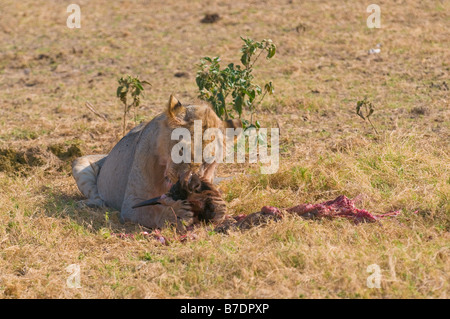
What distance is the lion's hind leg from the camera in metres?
7.45

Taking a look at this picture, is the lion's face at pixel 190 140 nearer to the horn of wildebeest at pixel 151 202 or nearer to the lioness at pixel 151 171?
the lioness at pixel 151 171

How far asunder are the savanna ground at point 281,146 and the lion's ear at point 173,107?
3.91ft

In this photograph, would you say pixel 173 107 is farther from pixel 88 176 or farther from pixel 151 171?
pixel 88 176

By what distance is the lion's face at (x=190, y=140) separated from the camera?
569cm

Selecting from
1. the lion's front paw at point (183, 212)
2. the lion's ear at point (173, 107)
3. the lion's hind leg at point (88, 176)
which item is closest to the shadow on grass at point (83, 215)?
the lion's hind leg at point (88, 176)

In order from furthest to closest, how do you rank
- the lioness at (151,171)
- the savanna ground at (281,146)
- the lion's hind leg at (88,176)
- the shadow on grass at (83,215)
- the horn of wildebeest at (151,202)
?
the lion's hind leg at (88,176) < the shadow on grass at (83,215) < the horn of wildebeest at (151,202) < the lioness at (151,171) < the savanna ground at (281,146)

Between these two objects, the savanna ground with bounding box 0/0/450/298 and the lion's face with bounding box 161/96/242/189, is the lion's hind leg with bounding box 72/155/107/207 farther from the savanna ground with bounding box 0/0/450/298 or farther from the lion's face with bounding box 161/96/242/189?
the lion's face with bounding box 161/96/242/189

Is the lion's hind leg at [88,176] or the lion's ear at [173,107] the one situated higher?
the lion's ear at [173,107]

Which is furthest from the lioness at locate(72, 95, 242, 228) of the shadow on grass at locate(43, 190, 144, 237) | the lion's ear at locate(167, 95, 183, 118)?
the shadow on grass at locate(43, 190, 144, 237)

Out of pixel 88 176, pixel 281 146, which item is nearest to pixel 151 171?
pixel 88 176

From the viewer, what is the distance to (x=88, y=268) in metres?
5.13

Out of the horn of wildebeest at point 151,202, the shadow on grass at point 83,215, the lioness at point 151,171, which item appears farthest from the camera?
the shadow on grass at point 83,215

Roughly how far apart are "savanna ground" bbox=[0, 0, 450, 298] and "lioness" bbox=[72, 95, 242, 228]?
274 millimetres

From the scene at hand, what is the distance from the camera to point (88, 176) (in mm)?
7801
